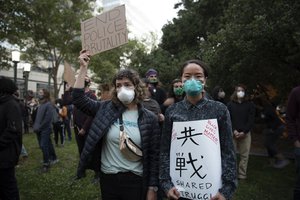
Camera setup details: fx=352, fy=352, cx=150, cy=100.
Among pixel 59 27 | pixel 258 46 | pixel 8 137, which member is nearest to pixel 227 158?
pixel 8 137

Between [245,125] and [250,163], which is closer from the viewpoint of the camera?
A: [245,125]

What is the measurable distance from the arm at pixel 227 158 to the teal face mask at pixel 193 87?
244 millimetres

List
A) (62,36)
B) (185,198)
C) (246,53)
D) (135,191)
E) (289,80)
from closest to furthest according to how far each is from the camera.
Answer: (185,198) → (135,191) → (246,53) → (289,80) → (62,36)

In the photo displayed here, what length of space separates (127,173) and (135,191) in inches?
6.7

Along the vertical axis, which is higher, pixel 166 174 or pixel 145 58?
pixel 145 58

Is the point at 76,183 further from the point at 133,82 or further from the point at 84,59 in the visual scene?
the point at 133,82

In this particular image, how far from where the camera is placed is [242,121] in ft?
25.2

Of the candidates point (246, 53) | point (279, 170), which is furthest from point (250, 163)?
point (246, 53)

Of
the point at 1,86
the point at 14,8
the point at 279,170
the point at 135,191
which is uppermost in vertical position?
the point at 14,8

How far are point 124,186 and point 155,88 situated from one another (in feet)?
10.8

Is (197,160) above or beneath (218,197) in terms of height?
above

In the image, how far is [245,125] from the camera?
7688 mm

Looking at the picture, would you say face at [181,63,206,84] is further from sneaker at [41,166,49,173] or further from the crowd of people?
sneaker at [41,166,49,173]

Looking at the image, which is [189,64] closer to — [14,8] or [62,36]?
[14,8]
